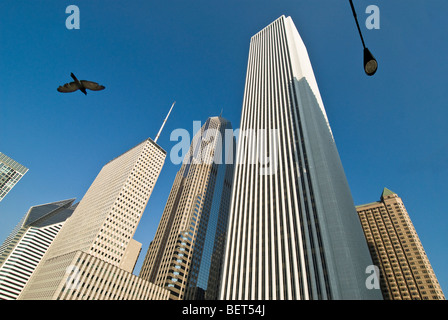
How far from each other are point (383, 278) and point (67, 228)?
7268 inches

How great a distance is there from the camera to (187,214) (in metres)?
144

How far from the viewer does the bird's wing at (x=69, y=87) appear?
9.93 meters

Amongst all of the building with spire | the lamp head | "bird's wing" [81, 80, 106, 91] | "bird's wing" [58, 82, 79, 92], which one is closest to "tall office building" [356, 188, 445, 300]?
the building with spire

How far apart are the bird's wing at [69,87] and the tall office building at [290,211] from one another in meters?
52.5

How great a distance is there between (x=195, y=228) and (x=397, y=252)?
11809cm

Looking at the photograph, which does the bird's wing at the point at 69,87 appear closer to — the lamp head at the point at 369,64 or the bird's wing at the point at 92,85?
the bird's wing at the point at 92,85

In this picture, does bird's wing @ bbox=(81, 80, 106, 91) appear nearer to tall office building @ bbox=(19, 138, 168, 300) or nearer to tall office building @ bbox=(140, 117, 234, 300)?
tall office building @ bbox=(19, 138, 168, 300)

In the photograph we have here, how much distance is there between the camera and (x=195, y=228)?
5541 inches

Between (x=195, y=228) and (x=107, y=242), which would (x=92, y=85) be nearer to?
(x=107, y=242)

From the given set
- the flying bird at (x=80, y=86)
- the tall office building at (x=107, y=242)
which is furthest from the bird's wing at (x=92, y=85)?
the tall office building at (x=107, y=242)

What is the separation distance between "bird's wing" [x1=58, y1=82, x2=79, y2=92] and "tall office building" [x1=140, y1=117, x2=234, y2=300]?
117309mm

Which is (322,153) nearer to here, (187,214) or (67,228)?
(187,214)
